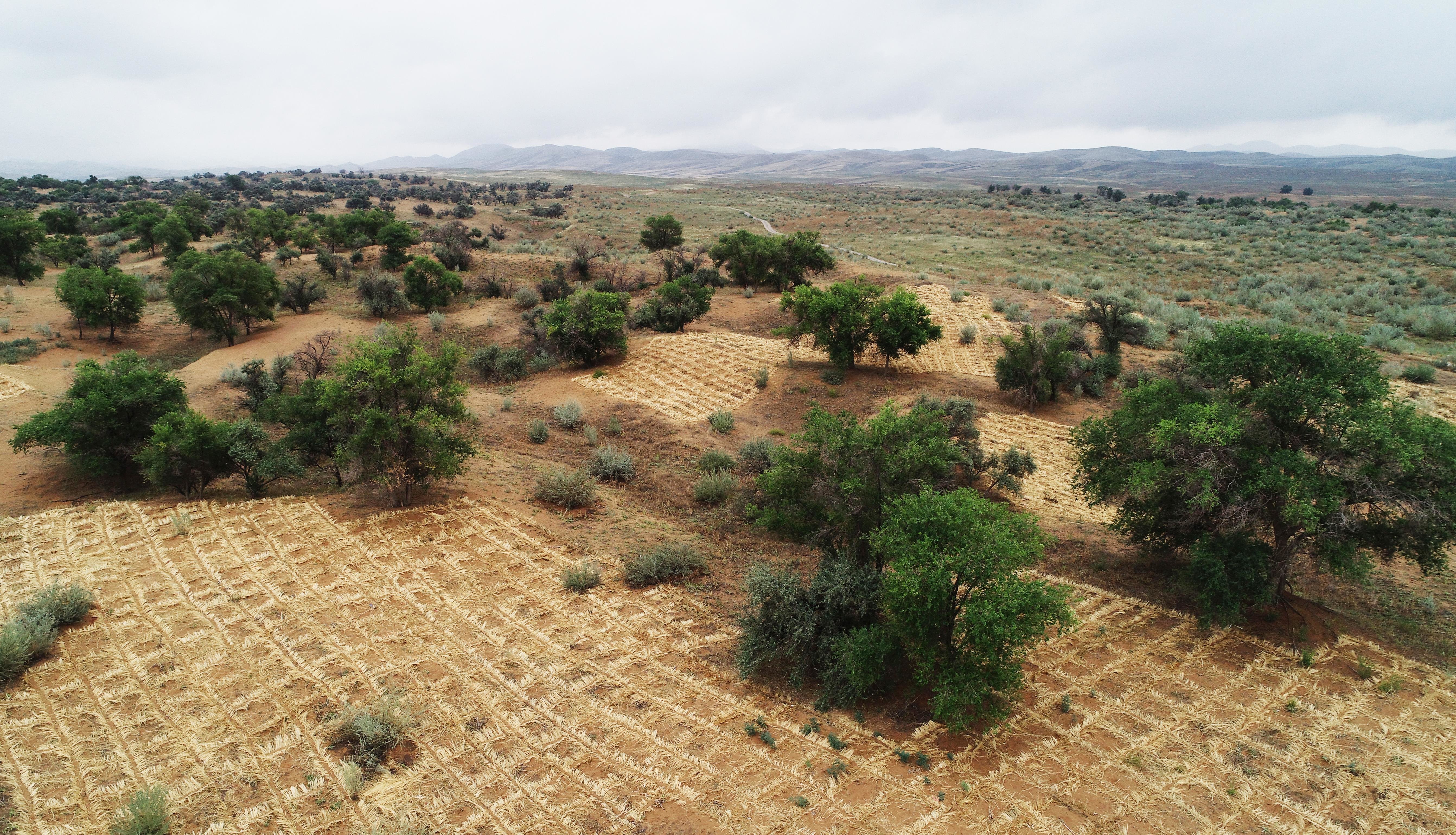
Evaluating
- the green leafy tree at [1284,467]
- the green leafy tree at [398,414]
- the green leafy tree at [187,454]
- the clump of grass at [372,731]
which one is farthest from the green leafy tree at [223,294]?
the green leafy tree at [1284,467]

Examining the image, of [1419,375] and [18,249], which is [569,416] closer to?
[1419,375]

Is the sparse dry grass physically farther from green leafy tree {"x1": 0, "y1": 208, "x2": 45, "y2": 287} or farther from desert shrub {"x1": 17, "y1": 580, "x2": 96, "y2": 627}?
green leafy tree {"x1": 0, "y1": 208, "x2": 45, "y2": 287}

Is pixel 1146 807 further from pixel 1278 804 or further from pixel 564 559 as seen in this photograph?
pixel 564 559

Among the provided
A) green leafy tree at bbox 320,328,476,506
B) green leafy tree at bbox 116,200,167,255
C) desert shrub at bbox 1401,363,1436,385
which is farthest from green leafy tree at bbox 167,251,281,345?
desert shrub at bbox 1401,363,1436,385

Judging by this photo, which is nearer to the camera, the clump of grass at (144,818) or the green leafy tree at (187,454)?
the clump of grass at (144,818)

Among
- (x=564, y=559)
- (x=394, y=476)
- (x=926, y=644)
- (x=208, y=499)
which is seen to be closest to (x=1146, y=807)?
(x=926, y=644)

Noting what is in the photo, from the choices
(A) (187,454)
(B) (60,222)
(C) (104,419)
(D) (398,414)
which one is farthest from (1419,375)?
(B) (60,222)

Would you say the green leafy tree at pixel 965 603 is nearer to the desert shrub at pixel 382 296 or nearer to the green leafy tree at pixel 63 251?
the desert shrub at pixel 382 296
